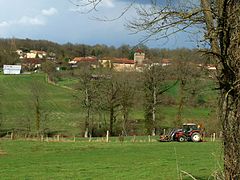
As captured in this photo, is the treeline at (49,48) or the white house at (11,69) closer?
the white house at (11,69)

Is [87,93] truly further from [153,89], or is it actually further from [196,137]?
[196,137]

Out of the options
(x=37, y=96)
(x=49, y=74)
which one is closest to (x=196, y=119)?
(x=37, y=96)

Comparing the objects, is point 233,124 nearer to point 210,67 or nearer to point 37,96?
point 210,67

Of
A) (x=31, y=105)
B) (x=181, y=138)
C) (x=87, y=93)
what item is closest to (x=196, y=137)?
(x=181, y=138)

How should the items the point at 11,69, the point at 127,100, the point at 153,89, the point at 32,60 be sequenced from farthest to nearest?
the point at 32,60
the point at 11,69
the point at 153,89
the point at 127,100

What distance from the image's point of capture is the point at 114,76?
57.6 m

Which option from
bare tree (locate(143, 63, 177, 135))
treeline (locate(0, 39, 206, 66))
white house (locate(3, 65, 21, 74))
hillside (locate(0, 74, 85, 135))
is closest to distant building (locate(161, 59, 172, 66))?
bare tree (locate(143, 63, 177, 135))

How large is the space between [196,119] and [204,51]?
51.5 metres

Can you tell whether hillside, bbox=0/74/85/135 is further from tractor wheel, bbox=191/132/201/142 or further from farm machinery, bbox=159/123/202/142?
tractor wheel, bbox=191/132/201/142

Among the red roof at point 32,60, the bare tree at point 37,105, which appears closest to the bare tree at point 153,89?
the bare tree at point 37,105

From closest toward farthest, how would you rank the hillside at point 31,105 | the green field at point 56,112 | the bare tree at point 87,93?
the bare tree at point 87,93, the green field at point 56,112, the hillside at point 31,105

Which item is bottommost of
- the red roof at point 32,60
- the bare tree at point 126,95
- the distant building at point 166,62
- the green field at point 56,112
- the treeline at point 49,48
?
the green field at point 56,112

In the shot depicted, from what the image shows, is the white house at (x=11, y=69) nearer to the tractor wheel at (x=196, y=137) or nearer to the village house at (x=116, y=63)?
the village house at (x=116, y=63)

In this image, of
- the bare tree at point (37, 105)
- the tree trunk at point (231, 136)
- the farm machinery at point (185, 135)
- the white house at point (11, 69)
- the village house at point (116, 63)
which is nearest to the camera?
the tree trunk at point (231, 136)
